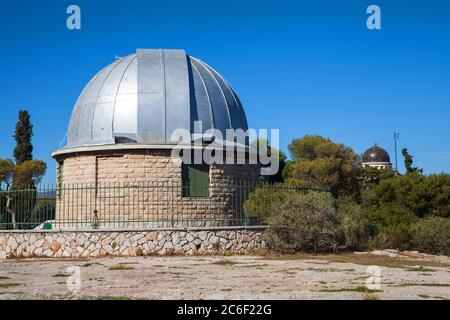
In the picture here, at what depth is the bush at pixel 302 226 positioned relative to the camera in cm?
1602

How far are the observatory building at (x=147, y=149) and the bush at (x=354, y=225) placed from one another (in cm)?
348

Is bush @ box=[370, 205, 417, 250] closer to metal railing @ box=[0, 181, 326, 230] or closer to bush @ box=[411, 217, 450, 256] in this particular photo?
bush @ box=[411, 217, 450, 256]

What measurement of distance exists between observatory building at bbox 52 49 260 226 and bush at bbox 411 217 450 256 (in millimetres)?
5986

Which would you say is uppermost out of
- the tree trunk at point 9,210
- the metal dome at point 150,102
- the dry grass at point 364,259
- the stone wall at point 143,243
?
the metal dome at point 150,102

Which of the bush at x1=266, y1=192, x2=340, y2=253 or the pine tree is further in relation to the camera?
the pine tree

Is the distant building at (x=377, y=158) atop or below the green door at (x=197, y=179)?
atop

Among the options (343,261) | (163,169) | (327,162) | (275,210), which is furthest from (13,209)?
(327,162)

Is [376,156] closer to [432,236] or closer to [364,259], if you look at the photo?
[432,236]

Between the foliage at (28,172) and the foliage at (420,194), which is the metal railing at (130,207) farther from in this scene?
the foliage at (28,172)

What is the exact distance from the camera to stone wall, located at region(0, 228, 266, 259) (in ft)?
52.1

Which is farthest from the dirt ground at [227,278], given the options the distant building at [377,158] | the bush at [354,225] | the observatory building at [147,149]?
the distant building at [377,158]

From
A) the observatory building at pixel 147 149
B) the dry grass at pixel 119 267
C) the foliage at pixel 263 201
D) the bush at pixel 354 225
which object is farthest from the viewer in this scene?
the observatory building at pixel 147 149

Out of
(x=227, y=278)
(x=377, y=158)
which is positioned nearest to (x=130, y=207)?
(x=227, y=278)

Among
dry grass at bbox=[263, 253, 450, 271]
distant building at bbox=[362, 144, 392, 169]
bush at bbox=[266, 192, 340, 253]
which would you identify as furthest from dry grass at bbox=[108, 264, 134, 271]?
distant building at bbox=[362, 144, 392, 169]
